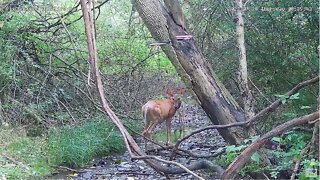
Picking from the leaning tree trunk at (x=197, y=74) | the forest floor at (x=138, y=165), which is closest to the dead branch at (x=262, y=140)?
the forest floor at (x=138, y=165)

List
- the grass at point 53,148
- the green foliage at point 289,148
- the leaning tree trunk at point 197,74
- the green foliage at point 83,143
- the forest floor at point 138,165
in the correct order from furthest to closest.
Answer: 1. the green foliage at point 83,143
2. the forest floor at point 138,165
3. the grass at point 53,148
4. the leaning tree trunk at point 197,74
5. the green foliage at point 289,148

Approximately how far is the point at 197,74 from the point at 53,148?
2434 millimetres

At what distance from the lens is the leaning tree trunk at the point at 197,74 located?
22.5 feet

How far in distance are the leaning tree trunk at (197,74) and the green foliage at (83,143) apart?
210 centimetres

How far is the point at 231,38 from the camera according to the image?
8.30 meters

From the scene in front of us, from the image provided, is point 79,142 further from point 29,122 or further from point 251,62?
point 251,62

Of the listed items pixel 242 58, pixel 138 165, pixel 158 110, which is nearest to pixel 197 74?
pixel 242 58

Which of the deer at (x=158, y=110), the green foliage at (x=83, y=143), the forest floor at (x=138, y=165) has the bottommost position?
the forest floor at (x=138, y=165)

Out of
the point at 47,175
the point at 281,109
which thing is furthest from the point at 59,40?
the point at 281,109

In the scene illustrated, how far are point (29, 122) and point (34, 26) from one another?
1.73 metres

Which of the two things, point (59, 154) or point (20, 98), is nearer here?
point (59, 154)

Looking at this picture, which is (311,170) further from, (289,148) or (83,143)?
(83,143)

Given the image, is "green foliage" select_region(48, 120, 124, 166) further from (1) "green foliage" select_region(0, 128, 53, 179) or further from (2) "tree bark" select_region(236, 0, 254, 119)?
(2) "tree bark" select_region(236, 0, 254, 119)

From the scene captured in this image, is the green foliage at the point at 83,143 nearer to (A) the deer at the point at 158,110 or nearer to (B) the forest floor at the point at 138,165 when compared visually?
(B) the forest floor at the point at 138,165
